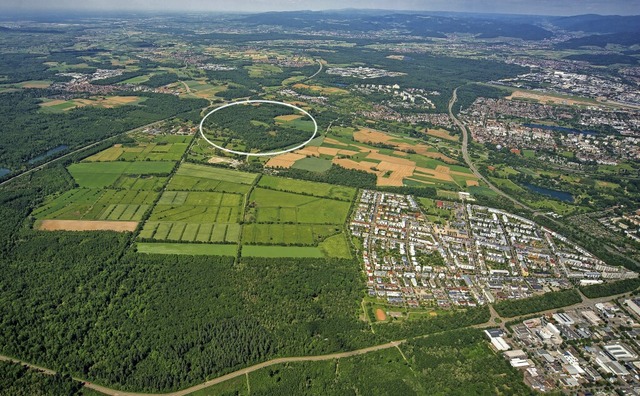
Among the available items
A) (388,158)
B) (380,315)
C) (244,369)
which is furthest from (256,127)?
(244,369)

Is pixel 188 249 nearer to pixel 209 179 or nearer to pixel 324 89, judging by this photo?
pixel 209 179

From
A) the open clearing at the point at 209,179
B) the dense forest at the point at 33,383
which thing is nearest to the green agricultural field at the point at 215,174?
the open clearing at the point at 209,179

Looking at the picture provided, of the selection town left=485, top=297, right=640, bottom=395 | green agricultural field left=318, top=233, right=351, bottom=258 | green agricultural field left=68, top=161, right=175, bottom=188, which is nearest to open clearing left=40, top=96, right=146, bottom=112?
green agricultural field left=68, top=161, right=175, bottom=188

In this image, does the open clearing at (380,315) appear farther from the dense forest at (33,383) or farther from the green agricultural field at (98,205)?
the green agricultural field at (98,205)

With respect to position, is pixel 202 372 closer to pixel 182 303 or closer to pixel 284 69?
pixel 182 303

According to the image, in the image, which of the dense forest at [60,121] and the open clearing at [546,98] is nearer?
the dense forest at [60,121]

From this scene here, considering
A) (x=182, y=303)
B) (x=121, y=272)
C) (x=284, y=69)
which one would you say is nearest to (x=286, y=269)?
(x=182, y=303)
